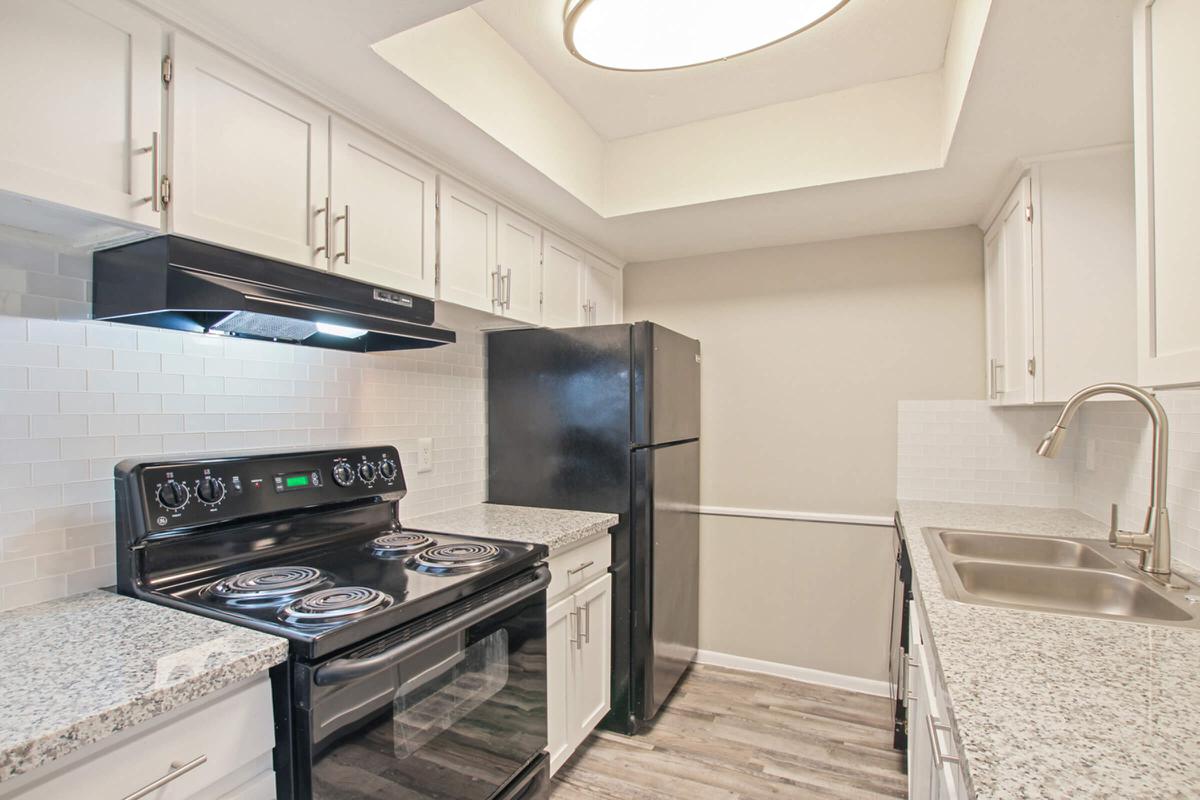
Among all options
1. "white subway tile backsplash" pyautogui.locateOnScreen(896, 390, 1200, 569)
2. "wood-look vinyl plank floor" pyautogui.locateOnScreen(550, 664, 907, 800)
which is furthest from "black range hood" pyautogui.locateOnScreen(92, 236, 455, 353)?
"white subway tile backsplash" pyautogui.locateOnScreen(896, 390, 1200, 569)

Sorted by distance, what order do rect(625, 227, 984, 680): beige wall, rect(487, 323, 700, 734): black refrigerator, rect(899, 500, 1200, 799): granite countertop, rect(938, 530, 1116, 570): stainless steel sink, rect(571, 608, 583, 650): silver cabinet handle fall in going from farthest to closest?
rect(625, 227, 984, 680): beige wall < rect(487, 323, 700, 734): black refrigerator < rect(571, 608, 583, 650): silver cabinet handle < rect(938, 530, 1116, 570): stainless steel sink < rect(899, 500, 1200, 799): granite countertop

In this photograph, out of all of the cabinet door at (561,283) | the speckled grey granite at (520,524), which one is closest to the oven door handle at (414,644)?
the speckled grey granite at (520,524)

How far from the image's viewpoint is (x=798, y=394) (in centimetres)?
291

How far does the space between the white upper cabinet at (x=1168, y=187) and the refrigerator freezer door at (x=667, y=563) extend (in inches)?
61.3

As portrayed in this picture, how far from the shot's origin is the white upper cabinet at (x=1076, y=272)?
1.76 meters

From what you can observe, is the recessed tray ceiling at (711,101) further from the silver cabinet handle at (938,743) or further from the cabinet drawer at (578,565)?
the silver cabinet handle at (938,743)

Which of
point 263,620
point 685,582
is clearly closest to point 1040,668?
point 263,620

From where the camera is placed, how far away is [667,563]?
2.55 m

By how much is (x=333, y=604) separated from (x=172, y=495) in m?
0.47

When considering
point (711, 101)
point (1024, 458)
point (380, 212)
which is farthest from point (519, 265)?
point (1024, 458)

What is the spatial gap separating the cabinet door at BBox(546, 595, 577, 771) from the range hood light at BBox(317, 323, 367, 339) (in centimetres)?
100

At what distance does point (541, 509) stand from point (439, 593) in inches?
42.8

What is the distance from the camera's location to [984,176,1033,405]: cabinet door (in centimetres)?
191

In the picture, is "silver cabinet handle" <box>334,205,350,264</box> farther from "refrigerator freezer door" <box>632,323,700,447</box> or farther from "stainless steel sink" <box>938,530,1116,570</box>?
"stainless steel sink" <box>938,530,1116,570</box>
